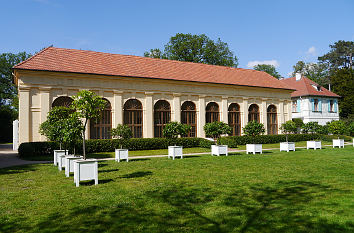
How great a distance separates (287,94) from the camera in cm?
3412

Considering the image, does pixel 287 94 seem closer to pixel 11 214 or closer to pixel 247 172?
pixel 247 172

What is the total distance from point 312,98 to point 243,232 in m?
39.2

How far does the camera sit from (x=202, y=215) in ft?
18.8

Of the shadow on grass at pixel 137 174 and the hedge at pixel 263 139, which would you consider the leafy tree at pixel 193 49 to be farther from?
the shadow on grass at pixel 137 174

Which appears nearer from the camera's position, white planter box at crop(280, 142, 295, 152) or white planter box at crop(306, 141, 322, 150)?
white planter box at crop(280, 142, 295, 152)

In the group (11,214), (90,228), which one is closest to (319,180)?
(90,228)

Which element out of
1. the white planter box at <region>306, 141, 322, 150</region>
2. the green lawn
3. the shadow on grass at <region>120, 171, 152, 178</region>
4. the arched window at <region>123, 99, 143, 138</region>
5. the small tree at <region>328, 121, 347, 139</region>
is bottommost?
the shadow on grass at <region>120, 171, 152, 178</region>

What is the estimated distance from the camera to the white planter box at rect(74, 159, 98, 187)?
9023mm

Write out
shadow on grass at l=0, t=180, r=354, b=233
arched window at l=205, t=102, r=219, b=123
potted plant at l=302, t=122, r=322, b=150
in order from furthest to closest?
arched window at l=205, t=102, r=219, b=123 → potted plant at l=302, t=122, r=322, b=150 → shadow on grass at l=0, t=180, r=354, b=233

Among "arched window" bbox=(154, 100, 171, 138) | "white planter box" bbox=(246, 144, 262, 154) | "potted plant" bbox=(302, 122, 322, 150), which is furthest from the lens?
"arched window" bbox=(154, 100, 171, 138)

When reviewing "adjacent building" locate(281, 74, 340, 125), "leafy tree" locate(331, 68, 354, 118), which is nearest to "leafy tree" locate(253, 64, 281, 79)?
"leafy tree" locate(331, 68, 354, 118)

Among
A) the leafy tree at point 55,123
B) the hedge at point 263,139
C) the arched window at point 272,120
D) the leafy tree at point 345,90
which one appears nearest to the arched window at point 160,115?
the hedge at point 263,139

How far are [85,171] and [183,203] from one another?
4135 mm

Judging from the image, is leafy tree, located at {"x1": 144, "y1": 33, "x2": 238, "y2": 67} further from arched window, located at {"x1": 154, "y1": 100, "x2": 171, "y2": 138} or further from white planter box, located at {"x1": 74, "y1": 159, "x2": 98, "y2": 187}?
white planter box, located at {"x1": 74, "y1": 159, "x2": 98, "y2": 187}
